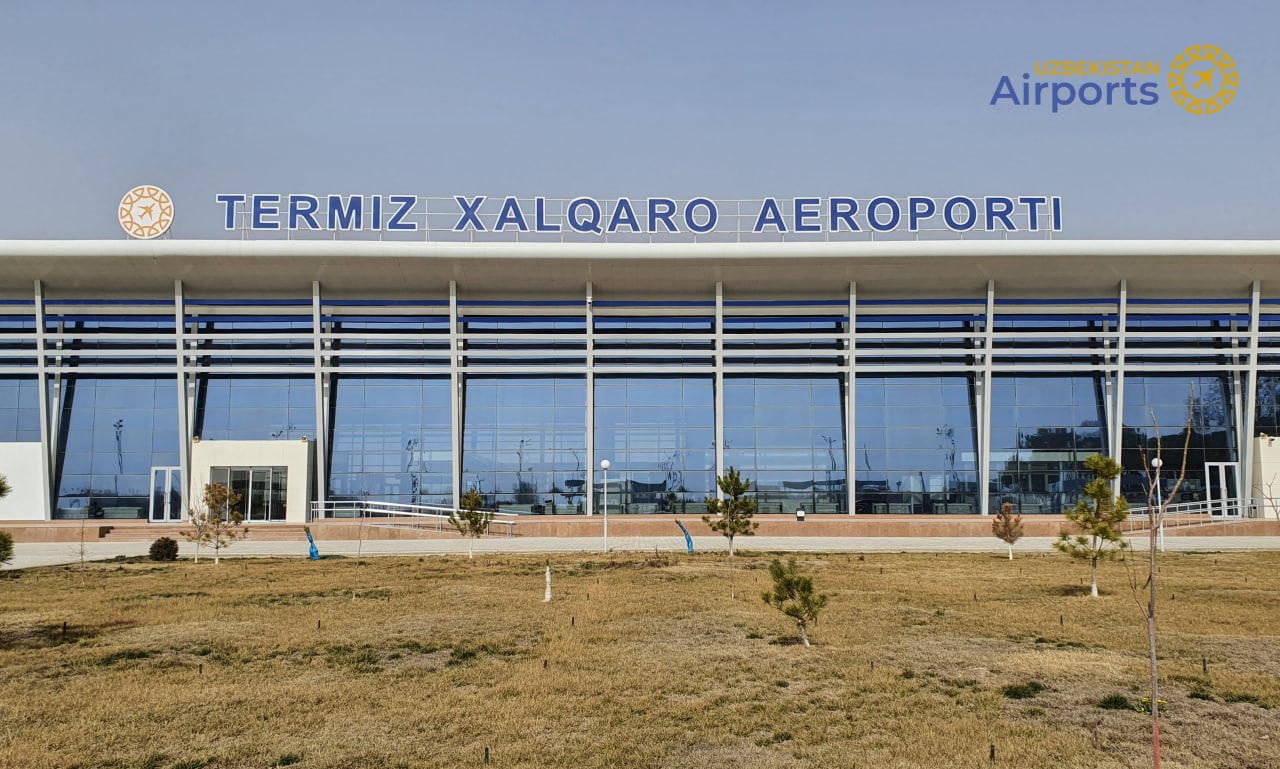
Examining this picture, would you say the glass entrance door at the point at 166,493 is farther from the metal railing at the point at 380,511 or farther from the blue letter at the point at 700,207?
the blue letter at the point at 700,207

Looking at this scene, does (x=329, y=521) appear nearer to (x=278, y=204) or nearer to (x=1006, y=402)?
(x=278, y=204)

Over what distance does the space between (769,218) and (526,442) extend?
60.2 ft

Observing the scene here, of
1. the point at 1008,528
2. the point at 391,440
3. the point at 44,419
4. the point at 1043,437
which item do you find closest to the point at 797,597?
the point at 1008,528

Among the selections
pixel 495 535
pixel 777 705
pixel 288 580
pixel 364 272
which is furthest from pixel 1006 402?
pixel 777 705

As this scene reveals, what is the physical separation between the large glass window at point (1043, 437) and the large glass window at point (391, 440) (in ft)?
102

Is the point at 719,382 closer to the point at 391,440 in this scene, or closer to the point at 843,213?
the point at 843,213

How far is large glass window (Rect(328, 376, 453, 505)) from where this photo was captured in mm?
52031

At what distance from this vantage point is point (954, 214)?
156 ft

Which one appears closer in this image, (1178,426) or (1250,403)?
(1250,403)

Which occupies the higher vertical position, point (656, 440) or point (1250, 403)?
point (1250, 403)

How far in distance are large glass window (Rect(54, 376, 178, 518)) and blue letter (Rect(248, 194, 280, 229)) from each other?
12.0 m

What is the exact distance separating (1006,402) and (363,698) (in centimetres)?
4641

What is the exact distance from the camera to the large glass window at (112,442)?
51.2 m

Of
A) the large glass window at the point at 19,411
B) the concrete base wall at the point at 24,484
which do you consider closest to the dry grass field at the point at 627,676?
the concrete base wall at the point at 24,484
